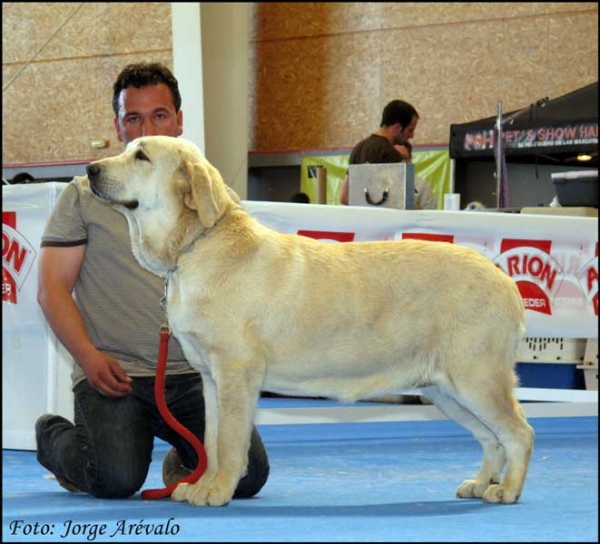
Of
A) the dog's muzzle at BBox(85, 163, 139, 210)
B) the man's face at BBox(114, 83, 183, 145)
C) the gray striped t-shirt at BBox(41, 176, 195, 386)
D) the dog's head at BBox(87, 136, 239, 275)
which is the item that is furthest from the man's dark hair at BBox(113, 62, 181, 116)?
the dog's muzzle at BBox(85, 163, 139, 210)

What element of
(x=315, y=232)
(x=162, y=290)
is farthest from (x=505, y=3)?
(x=162, y=290)

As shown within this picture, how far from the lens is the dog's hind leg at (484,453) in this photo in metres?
3.22

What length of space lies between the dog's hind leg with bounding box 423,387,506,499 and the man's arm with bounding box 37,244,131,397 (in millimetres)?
1073

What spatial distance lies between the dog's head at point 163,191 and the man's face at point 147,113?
Result: 27.6 inches

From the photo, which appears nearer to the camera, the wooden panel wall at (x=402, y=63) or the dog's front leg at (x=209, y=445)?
the dog's front leg at (x=209, y=445)

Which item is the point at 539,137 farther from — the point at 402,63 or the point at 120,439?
the point at 120,439

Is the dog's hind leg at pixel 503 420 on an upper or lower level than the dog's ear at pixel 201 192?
lower

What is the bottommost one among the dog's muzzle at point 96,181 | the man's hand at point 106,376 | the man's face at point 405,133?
the man's hand at point 106,376

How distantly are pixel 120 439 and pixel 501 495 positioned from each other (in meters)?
1.26

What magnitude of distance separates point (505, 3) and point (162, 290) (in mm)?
8857

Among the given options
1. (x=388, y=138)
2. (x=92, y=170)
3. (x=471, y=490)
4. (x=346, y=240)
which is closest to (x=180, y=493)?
(x=471, y=490)

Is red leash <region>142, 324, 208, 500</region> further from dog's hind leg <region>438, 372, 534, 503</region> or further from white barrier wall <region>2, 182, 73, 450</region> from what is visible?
white barrier wall <region>2, 182, 73, 450</region>

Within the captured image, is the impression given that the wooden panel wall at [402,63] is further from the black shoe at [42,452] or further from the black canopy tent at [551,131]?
the black shoe at [42,452]

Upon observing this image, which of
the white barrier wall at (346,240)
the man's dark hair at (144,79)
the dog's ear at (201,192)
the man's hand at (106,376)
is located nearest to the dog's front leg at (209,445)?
the man's hand at (106,376)
